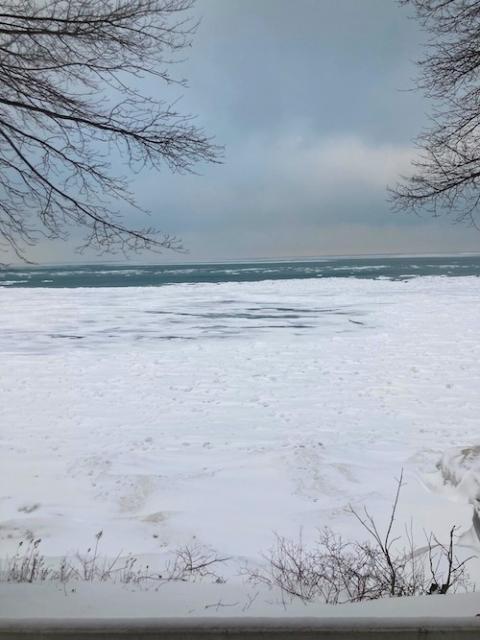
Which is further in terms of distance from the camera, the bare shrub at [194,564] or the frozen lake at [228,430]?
the frozen lake at [228,430]

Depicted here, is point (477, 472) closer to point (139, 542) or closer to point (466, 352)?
point (139, 542)

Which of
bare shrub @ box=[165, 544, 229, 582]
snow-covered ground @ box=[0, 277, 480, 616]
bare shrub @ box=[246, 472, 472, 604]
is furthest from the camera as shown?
snow-covered ground @ box=[0, 277, 480, 616]

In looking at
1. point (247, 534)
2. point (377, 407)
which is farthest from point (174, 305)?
point (247, 534)

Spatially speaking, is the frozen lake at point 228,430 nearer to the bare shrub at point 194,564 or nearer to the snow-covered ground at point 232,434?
the snow-covered ground at point 232,434

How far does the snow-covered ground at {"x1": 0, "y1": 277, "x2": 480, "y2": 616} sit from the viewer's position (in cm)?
590

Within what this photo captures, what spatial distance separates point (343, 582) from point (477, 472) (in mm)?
3477

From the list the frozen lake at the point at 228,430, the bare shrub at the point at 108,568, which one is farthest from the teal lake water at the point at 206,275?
the bare shrub at the point at 108,568

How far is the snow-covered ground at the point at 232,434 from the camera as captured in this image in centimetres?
590

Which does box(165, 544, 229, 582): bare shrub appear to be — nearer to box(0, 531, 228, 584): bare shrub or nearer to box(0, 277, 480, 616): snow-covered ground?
box(0, 531, 228, 584): bare shrub

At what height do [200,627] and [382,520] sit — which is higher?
[200,627]

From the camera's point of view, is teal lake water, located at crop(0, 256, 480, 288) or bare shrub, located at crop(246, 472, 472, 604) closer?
bare shrub, located at crop(246, 472, 472, 604)

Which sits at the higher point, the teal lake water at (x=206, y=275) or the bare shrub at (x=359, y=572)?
the teal lake water at (x=206, y=275)

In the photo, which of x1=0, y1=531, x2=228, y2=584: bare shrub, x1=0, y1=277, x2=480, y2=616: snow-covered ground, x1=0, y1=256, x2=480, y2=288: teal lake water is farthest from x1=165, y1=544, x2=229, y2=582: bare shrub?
x1=0, y1=256, x2=480, y2=288: teal lake water

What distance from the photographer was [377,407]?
10422mm
